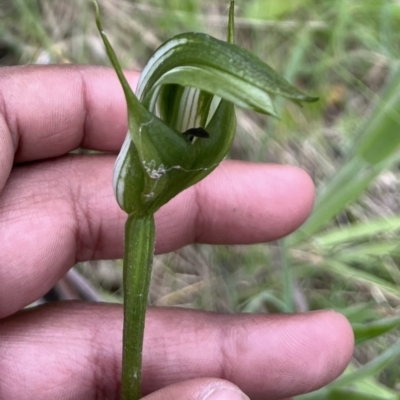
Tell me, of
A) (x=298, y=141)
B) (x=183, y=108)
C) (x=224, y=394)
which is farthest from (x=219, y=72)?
(x=298, y=141)

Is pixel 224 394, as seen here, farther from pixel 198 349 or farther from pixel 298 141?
pixel 298 141

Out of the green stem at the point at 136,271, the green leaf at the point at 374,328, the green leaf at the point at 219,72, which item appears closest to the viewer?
the green leaf at the point at 219,72

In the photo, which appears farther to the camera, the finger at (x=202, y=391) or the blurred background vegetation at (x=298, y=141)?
the blurred background vegetation at (x=298, y=141)

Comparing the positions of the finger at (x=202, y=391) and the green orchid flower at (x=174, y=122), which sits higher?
the green orchid flower at (x=174, y=122)

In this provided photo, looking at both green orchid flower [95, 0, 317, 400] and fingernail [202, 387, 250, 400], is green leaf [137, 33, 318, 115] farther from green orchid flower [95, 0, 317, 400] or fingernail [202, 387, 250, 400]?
fingernail [202, 387, 250, 400]

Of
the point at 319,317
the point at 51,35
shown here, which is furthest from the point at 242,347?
the point at 51,35

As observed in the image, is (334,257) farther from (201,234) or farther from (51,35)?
(51,35)

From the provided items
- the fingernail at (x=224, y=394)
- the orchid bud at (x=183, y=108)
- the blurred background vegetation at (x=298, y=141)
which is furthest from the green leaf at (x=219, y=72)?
the blurred background vegetation at (x=298, y=141)

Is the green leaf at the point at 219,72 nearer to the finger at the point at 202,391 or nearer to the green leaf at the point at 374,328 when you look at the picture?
the finger at the point at 202,391

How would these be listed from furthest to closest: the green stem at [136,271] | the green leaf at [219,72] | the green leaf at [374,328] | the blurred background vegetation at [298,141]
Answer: the blurred background vegetation at [298,141]
the green leaf at [374,328]
the green stem at [136,271]
the green leaf at [219,72]
